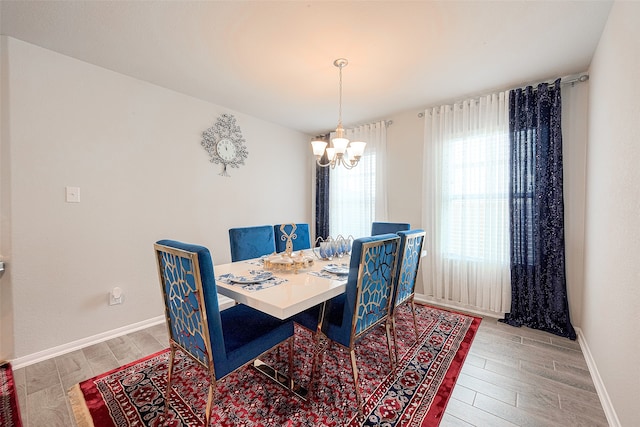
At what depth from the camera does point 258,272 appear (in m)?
1.85

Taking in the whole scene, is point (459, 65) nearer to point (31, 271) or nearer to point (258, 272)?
point (258, 272)

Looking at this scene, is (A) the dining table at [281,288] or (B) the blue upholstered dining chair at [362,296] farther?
(B) the blue upholstered dining chair at [362,296]

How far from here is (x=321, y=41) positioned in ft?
6.49

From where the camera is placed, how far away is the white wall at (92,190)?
1995mm

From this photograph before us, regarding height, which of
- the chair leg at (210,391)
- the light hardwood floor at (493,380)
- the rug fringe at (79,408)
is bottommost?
the light hardwood floor at (493,380)

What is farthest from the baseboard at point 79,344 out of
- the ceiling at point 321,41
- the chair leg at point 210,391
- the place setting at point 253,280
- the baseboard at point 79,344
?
the ceiling at point 321,41

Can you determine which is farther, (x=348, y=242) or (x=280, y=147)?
(x=280, y=147)

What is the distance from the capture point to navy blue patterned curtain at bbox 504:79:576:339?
8.10 feet

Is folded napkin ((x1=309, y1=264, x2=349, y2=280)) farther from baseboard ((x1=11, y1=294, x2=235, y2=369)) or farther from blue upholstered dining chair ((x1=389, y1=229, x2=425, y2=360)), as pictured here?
baseboard ((x1=11, y1=294, x2=235, y2=369))

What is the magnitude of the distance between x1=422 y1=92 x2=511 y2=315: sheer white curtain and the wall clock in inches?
93.0

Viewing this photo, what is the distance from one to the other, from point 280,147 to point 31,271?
295 centimetres

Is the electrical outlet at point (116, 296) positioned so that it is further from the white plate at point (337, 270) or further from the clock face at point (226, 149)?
the white plate at point (337, 270)

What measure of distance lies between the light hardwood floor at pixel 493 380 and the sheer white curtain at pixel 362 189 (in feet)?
6.25

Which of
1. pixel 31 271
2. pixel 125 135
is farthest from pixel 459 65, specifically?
pixel 31 271
